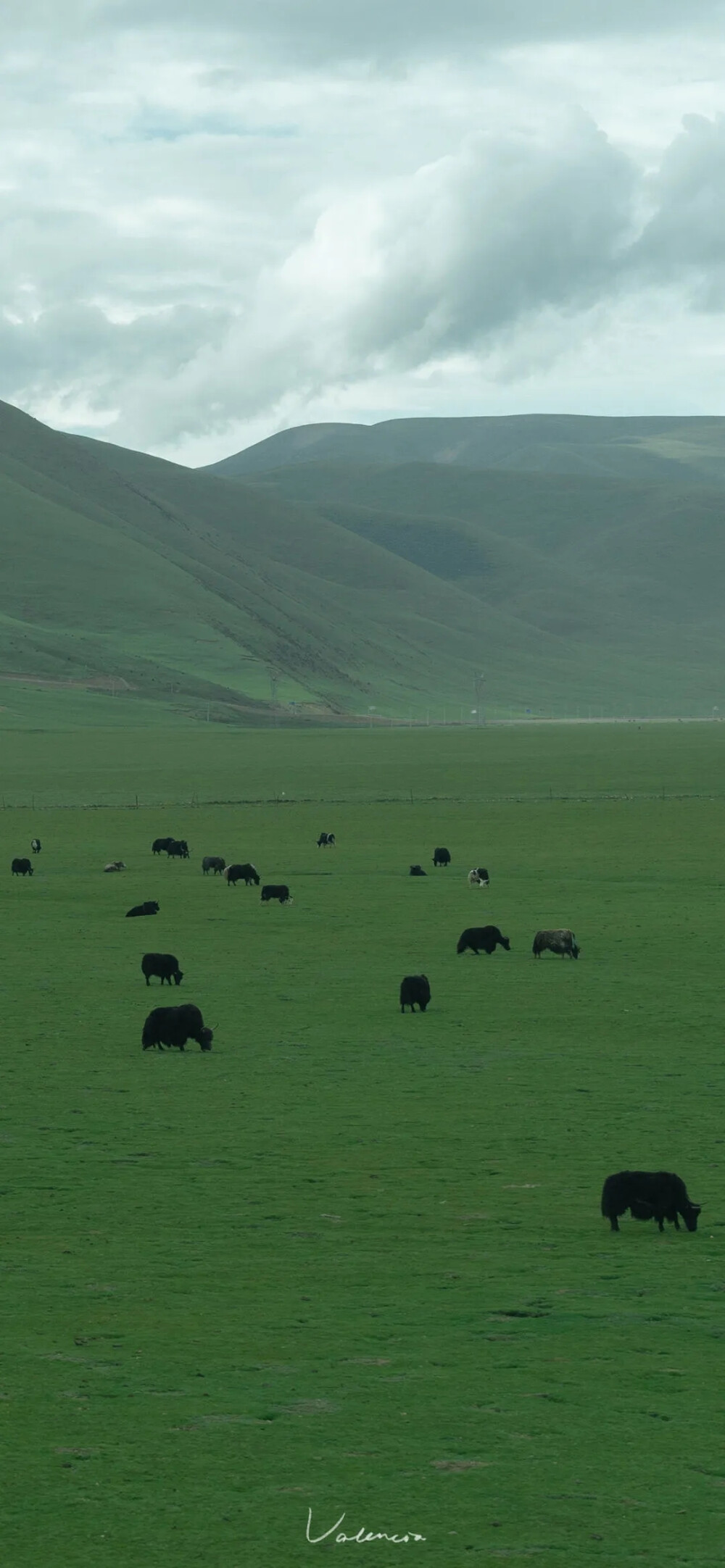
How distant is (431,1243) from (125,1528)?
599cm

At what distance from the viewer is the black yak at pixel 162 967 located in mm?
30406

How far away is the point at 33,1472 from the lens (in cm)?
1103

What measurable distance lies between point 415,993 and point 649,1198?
11819 millimetres

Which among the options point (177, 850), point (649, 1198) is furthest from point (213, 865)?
point (649, 1198)

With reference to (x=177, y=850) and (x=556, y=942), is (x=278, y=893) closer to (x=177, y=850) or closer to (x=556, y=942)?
(x=556, y=942)

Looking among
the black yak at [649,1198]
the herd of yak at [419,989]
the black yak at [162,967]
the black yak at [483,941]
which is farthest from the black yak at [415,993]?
the black yak at [649,1198]

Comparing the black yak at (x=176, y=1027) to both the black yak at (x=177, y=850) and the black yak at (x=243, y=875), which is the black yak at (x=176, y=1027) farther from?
the black yak at (x=177, y=850)

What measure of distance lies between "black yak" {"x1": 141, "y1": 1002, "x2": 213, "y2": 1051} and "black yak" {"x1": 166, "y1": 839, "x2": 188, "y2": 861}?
97.8ft

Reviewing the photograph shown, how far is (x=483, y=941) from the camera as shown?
115 feet

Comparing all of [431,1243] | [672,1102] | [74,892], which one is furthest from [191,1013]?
[74,892]

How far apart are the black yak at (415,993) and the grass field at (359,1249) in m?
0.55

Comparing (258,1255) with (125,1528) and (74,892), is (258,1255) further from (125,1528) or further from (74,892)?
(74,892)

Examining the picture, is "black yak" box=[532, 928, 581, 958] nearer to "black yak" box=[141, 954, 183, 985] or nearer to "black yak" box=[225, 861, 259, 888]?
"black yak" box=[141, 954, 183, 985]

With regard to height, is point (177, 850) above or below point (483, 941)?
above
